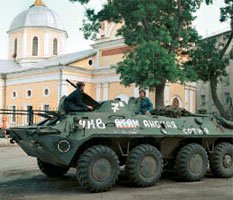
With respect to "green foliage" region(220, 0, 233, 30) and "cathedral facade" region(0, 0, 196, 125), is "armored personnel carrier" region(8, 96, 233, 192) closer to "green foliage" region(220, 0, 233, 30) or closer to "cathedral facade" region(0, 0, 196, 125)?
"green foliage" region(220, 0, 233, 30)

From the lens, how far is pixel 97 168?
8.30 metres

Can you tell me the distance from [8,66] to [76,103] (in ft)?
145

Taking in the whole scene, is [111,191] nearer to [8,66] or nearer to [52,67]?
[52,67]

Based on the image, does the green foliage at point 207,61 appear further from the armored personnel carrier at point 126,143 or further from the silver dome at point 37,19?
the silver dome at point 37,19

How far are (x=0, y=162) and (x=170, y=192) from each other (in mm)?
6922

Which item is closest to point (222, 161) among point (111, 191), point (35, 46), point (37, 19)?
point (111, 191)

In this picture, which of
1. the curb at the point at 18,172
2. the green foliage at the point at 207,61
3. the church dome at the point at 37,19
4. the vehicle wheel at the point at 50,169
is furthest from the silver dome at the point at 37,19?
the vehicle wheel at the point at 50,169

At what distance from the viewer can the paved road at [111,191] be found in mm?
7922

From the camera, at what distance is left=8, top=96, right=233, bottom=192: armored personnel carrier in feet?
26.9

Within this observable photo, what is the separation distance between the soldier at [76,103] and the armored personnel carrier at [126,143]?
0.22 m

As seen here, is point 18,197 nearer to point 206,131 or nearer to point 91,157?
point 91,157

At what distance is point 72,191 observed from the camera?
336 inches

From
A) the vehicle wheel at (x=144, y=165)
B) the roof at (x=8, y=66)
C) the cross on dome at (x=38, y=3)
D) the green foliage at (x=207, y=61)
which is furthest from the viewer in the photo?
the cross on dome at (x=38, y=3)

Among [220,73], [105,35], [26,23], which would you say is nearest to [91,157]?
[220,73]
